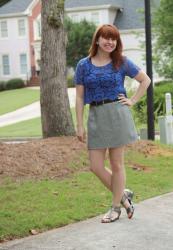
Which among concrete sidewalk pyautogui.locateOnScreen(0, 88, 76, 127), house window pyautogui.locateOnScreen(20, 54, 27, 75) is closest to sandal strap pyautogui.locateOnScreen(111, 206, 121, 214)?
concrete sidewalk pyautogui.locateOnScreen(0, 88, 76, 127)

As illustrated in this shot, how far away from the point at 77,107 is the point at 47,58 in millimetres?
4377

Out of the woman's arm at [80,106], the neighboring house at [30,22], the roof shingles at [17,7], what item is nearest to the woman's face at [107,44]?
the woman's arm at [80,106]

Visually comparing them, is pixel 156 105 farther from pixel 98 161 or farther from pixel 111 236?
pixel 111 236

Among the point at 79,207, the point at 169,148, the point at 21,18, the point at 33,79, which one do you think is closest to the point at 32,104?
the point at 33,79

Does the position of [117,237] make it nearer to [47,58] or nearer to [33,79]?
[47,58]

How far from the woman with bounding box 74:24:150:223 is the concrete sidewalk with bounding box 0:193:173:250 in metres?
0.24

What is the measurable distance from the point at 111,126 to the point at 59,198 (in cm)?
141

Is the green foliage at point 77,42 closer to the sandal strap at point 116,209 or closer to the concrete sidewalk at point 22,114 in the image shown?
the concrete sidewalk at point 22,114

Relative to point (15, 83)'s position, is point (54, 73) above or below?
above

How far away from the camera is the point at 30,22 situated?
57938 millimetres

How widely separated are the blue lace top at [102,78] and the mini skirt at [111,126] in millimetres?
103

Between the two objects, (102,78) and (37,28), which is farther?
(37,28)

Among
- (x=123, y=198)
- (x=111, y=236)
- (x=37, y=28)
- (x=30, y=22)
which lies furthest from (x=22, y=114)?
(x=111, y=236)

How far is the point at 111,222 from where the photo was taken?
5.94 m
